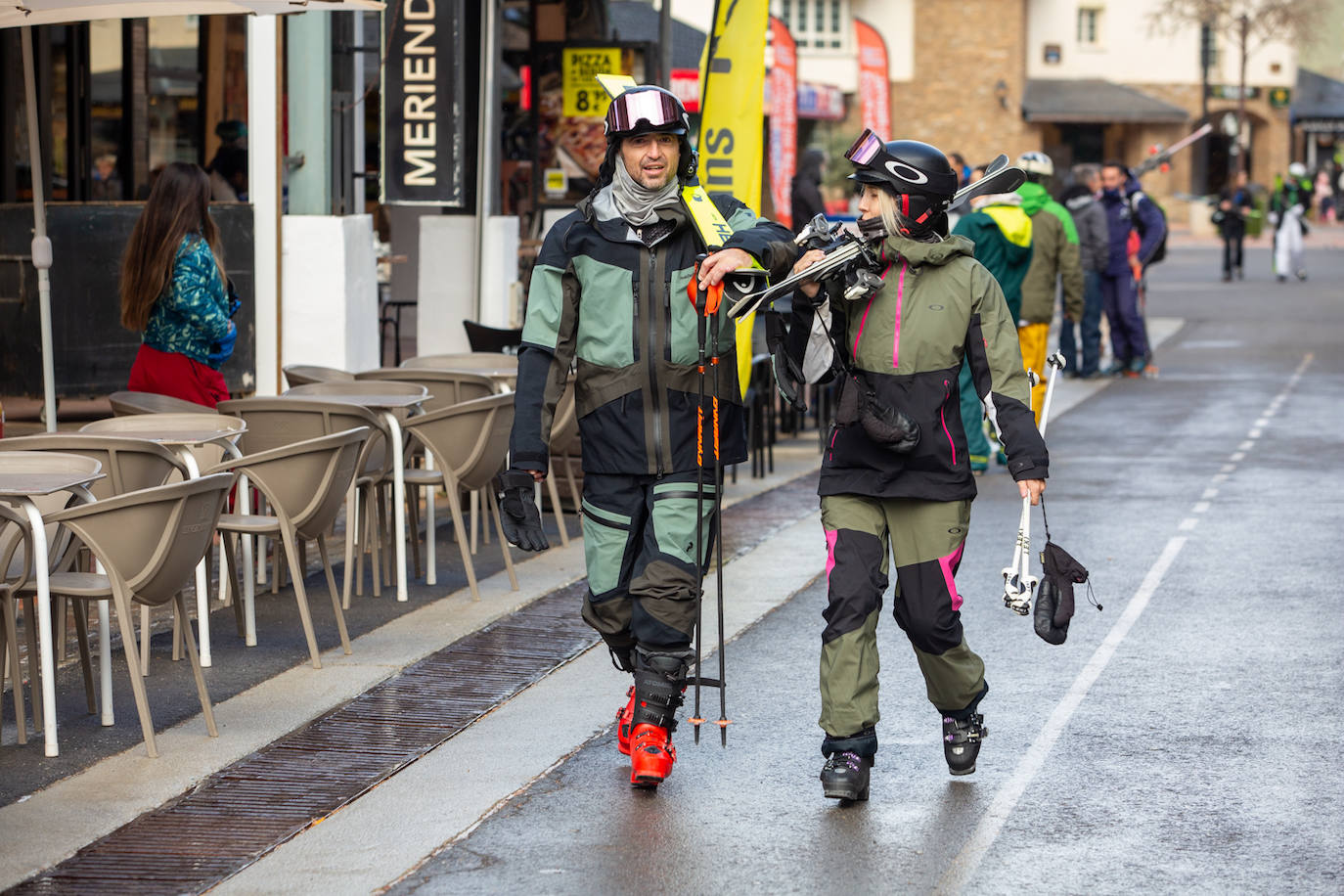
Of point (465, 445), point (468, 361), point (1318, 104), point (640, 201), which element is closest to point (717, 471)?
point (640, 201)

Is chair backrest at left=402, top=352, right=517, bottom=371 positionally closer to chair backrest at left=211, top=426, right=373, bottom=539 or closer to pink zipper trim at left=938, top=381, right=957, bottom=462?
chair backrest at left=211, top=426, right=373, bottom=539

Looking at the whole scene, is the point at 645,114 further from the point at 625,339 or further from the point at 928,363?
the point at 928,363

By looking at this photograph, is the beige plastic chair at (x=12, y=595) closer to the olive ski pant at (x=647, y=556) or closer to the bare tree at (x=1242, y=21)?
the olive ski pant at (x=647, y=556)

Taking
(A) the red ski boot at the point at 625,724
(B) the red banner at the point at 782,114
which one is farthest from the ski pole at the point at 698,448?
(B) the red banner at the point at 782,114

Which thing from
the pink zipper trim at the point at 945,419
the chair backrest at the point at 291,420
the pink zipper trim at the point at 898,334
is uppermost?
the pink zipper trim at the point at 898,334

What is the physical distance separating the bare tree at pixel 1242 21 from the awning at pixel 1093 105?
2.18m

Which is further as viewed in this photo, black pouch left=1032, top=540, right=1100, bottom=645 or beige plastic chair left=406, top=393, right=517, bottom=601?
beige plastic chair left=406, top=393, right=517, bottom=601

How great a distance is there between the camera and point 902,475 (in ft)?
18.2

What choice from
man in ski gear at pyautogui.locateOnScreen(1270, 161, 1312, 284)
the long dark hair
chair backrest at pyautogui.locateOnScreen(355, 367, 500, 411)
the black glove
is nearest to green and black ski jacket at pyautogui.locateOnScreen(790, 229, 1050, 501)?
the black glove

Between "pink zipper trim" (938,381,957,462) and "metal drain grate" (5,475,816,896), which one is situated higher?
"pink zipper trim" (938,381,957,462)

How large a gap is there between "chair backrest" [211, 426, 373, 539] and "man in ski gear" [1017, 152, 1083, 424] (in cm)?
678

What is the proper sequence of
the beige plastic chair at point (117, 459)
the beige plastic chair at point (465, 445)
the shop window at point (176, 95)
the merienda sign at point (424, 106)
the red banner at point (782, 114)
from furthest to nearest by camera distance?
the red banner at point (782, 114), the shop window at point (176, 95), the merienda sign at point (424, 106), the beige plastic chair at point (465, 445), the beige plastic chair at point (117, 459)

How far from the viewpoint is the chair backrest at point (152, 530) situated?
575 centimetres

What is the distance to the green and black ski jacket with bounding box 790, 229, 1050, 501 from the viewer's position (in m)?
5.52
